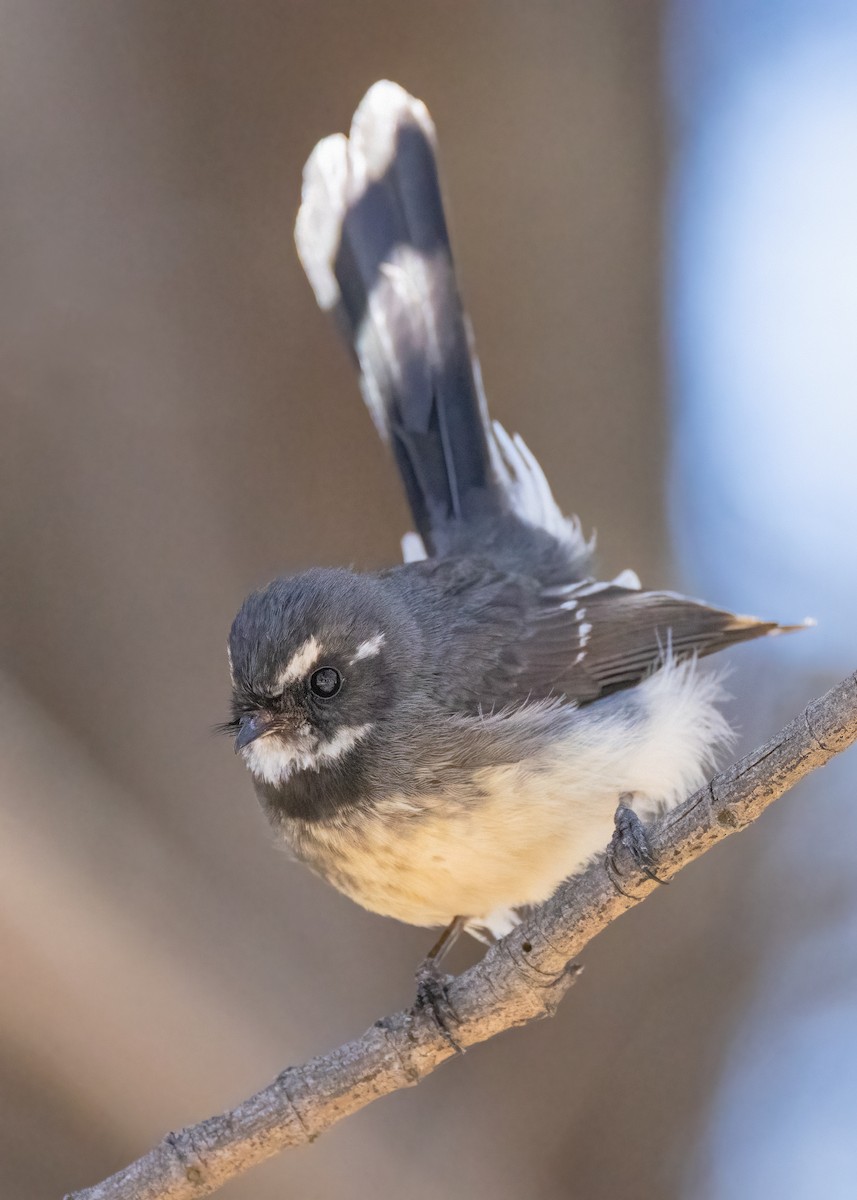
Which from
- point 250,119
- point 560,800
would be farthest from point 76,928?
point 250,119

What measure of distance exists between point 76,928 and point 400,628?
1.24 meters

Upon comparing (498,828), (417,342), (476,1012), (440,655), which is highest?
(417,342)

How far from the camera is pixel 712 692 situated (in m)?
3.79

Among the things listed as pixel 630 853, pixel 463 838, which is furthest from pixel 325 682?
pixel 630 853

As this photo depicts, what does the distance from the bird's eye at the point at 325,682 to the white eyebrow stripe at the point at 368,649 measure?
0.18ft

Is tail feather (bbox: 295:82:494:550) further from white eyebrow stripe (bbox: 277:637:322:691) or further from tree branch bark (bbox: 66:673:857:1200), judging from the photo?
tree branch bark (bbox: 66:673:857:1200)

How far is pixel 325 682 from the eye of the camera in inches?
123

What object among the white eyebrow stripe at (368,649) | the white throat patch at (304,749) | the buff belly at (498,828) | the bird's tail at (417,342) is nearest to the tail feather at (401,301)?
the bird's tail at (417,342)

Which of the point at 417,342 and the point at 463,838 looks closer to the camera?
the point at 463,838

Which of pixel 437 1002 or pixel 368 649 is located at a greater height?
pixel 368 649

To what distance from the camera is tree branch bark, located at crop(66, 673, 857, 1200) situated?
2.33 m

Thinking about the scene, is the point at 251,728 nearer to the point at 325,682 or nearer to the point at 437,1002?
the point at 325,682

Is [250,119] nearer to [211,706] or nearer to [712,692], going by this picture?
[211,706]

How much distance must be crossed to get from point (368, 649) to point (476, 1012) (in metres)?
0.96
